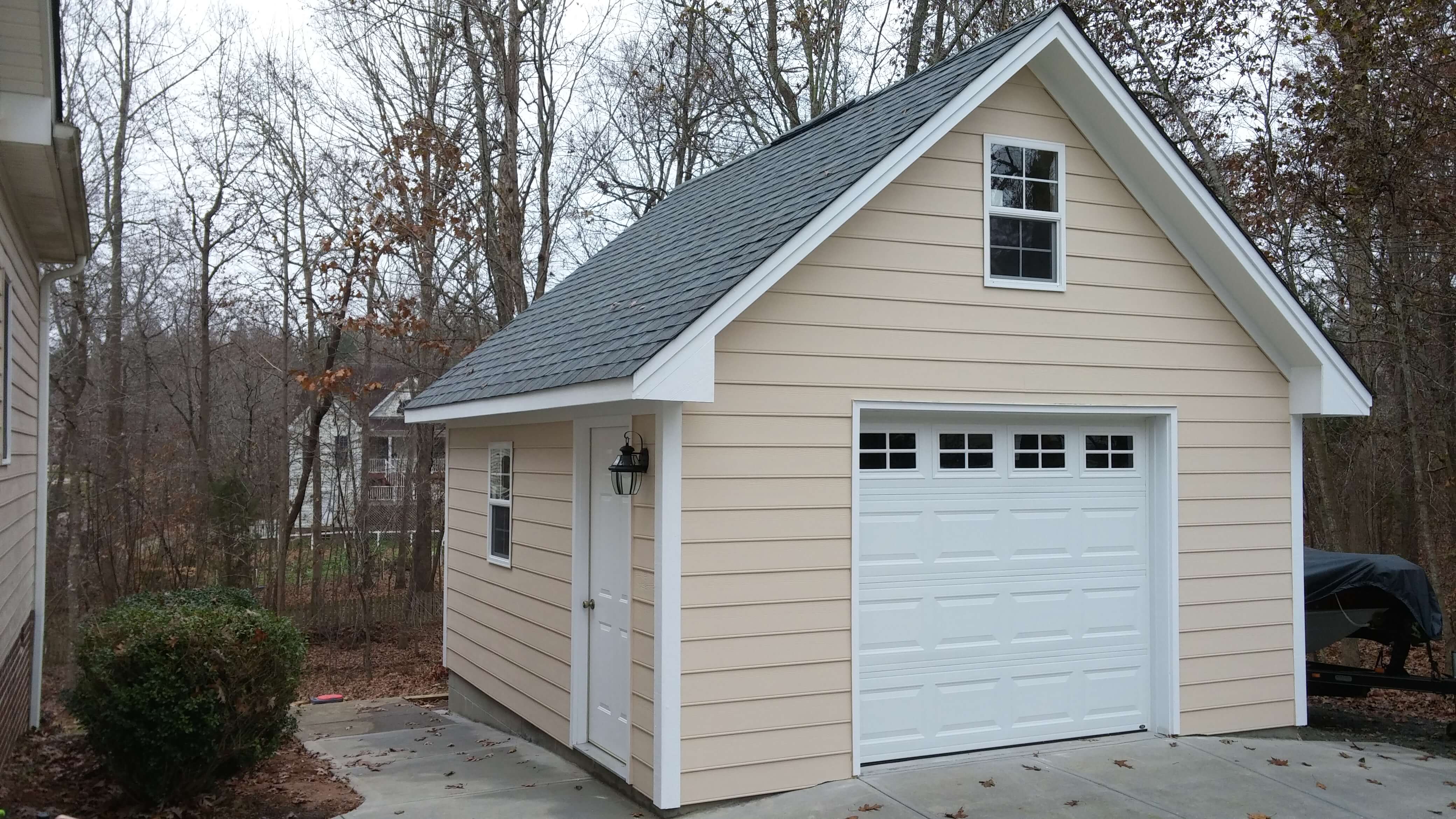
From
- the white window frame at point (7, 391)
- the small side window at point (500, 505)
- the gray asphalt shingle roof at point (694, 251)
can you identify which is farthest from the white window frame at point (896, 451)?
the white window frame at point (7, 391)

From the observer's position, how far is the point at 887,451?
24.8ft

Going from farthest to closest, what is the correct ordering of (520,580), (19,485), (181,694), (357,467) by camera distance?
(357,467)
(520,580)
(19,485)
(181,694)

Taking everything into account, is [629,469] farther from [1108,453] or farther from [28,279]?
[28,279]

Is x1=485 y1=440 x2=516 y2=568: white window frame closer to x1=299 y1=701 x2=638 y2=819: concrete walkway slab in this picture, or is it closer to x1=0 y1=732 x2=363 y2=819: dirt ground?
x1=299 y1=701 x2=638 y2=819: concrete walkway slab

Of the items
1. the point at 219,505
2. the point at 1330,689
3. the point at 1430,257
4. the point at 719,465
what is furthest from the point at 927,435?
the point at 219,505

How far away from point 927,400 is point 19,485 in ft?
23.5

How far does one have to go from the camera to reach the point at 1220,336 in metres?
8.40

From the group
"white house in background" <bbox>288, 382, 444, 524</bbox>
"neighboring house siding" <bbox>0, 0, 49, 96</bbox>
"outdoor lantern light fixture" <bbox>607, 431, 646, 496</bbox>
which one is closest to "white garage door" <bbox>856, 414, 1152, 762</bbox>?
"outdoor lantern light fixture" <bbox>607, 431, 646, 496</bbox>

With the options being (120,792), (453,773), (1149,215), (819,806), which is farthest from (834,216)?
(120,792)

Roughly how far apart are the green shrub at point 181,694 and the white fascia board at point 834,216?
287 centimetres

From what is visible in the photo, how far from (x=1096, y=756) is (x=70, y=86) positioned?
17465mm

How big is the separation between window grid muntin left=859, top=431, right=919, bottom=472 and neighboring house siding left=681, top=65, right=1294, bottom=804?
357 mm

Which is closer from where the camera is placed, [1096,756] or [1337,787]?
[1337,787]

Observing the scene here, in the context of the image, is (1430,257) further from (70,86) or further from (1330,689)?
(70,86)
